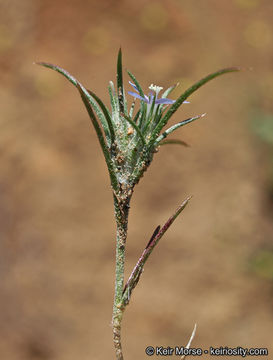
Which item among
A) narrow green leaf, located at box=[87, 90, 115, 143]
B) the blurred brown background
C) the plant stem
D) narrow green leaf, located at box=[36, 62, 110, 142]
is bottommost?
the plant stem

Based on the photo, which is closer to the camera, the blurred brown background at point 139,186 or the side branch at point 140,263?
the side branch at point 140,263

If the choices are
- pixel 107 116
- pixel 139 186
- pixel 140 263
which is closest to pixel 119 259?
pixel 140 263

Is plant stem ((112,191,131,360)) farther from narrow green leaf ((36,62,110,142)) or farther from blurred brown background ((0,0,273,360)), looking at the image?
blurred brown background ((0,0,273,360))

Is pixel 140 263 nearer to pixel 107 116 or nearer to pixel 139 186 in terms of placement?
pixel 107 116

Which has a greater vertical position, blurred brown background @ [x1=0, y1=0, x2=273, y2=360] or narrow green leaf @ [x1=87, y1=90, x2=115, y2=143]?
blurred brown background @ [x1=0, y1=0, x2=273, y2=360]

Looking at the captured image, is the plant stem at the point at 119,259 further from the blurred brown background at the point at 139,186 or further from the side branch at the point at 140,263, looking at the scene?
the blurred brown background at the point at 139,186

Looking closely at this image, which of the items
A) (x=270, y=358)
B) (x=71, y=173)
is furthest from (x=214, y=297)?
(x=71, y=173)

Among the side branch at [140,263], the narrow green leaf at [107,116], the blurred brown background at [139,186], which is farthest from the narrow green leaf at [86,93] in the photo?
the blurred brown background at [139,186]

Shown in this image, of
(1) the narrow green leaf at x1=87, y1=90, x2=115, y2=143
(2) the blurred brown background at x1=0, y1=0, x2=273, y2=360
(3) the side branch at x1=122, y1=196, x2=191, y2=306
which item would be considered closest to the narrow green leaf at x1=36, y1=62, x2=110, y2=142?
(1) the narrow green leaf at x1=87, y1=90, x2=115, y2=143
